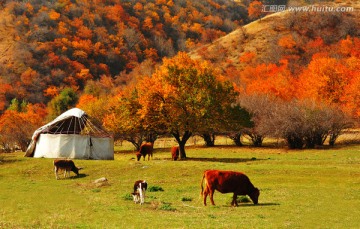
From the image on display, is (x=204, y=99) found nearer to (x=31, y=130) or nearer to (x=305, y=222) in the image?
(x=305, y=222)

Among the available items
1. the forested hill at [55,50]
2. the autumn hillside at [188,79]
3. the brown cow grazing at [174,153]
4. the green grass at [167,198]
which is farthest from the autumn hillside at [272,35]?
the green grass at [167,198]

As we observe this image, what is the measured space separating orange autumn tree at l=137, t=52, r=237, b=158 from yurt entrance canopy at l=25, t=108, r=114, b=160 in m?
5.54

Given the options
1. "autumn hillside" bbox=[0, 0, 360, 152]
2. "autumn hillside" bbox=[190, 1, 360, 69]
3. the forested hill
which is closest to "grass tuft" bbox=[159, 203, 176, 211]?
"autumn hillside" bbox=[0, 0, 360, 152]

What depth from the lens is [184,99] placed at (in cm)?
5234

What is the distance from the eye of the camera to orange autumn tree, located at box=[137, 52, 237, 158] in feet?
169

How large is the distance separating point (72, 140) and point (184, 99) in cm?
1312

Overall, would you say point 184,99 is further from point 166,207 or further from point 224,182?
point 166,207

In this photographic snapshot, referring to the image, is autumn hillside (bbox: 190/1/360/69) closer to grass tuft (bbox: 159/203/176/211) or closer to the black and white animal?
the black and white animal

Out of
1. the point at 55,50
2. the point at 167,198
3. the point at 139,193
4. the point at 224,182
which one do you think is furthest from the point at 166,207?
the point at 55,50

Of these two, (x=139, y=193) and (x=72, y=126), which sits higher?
(x=72, y=126)

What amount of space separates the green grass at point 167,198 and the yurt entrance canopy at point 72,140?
4866 millimetres

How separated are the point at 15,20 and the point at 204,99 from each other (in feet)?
455

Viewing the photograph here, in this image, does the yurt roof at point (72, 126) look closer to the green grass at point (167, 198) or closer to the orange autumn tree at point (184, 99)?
the orange autumn tree at point (184, 99)

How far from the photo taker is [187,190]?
29969 mm
